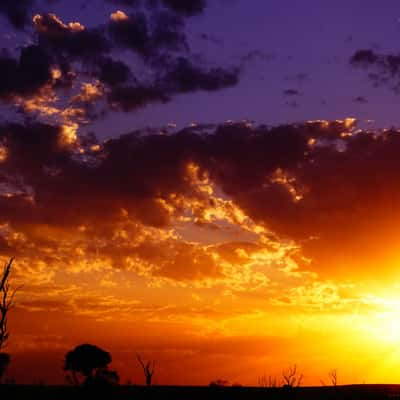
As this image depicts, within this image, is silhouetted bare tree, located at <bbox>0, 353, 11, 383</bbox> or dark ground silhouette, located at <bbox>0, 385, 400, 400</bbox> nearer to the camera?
dark ground silhouette, located at <bbox>0, 385, 400, 400</bbox>

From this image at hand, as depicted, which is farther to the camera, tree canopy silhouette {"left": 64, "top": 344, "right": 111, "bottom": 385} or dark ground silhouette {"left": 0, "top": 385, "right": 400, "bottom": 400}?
tree canopy silhouette {"left": 64, "top": 344, "right": 111, "bottom": 385}

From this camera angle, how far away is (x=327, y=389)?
406ft

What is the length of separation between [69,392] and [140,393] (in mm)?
13318

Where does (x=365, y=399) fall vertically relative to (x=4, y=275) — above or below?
below

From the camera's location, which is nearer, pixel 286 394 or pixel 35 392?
pixel 35 392

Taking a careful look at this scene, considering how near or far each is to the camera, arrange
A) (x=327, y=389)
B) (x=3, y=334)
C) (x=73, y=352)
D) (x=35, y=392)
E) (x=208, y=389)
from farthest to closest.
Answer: (x=327, y=389) → (x=73, y=352) → (x=208, y=389) → (x=35, y=392) → (x=3, y=334)

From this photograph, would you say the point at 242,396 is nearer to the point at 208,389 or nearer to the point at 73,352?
the point at 208,389

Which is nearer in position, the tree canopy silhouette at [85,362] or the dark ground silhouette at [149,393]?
the dark ground silhouette at [149,393]

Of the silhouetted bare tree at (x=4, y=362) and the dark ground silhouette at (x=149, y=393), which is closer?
the dark ground silhouette at (x=149, y=393)

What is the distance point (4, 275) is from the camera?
181 feet

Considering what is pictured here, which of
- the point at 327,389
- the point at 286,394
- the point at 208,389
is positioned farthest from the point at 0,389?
the point at 327,389

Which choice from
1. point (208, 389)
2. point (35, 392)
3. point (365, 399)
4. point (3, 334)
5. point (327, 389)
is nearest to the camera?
point (3, 334)

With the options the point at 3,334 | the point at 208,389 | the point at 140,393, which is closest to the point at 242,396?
the point at 208,389

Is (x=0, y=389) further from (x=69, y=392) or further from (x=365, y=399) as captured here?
(x=365, y=399)
